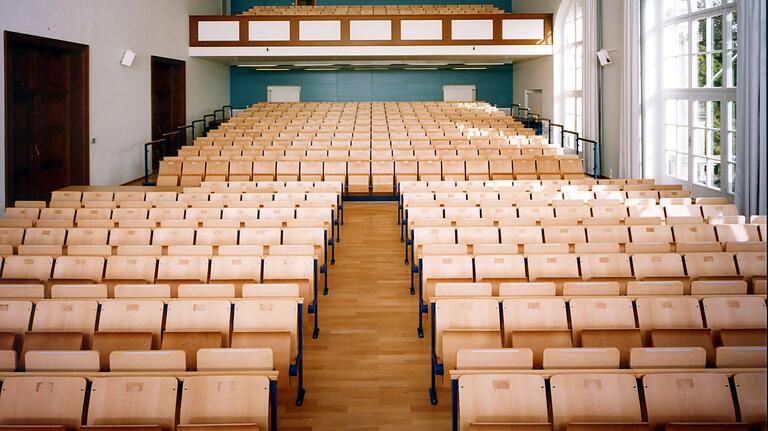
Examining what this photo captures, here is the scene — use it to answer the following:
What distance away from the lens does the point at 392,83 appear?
20031 mm

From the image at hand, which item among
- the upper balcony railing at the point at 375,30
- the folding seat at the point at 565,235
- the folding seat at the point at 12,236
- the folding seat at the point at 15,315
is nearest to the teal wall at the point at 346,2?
the upper balcony railing at the point at 375,30

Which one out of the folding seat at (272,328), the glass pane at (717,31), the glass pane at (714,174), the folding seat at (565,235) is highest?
the glass pane at (717,31)

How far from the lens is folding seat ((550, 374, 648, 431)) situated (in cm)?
270

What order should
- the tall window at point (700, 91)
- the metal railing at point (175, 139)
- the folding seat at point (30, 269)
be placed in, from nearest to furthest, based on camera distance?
the folding seat at point (30, 269)
the tall window at point (700, 91)
the metal railing at point (175, 139)

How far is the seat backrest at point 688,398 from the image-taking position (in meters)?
2.69

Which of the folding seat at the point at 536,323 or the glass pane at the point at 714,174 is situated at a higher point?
the glass pane at the point at 714,174

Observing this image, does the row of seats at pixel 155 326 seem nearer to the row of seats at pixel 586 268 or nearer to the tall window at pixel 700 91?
the row of seats at pixel 586 268

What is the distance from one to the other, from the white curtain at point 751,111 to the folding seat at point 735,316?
3925 mm

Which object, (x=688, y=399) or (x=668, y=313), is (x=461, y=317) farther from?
(x=688, y=399)

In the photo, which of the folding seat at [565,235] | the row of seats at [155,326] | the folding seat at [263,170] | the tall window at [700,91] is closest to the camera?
the row of seats at [155,326]

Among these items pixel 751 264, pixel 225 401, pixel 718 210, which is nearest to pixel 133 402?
pixel 225 401

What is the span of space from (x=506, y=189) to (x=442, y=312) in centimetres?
415

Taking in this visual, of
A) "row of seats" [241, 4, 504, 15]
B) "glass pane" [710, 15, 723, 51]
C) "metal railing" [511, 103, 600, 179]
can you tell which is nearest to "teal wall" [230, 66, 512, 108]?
"metal railing" [511, 103, 600, 179]

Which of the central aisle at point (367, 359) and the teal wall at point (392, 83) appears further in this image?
the teal wall at point (392, 83)
